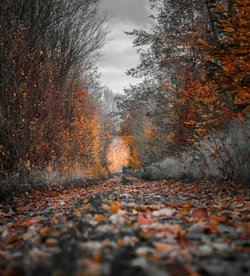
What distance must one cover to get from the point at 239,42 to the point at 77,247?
13.7ft

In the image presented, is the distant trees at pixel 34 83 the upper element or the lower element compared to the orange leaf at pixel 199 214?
upper

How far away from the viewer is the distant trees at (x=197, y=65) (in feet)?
16.3

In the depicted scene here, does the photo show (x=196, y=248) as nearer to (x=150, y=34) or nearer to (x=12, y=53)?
(x=12, y=53)

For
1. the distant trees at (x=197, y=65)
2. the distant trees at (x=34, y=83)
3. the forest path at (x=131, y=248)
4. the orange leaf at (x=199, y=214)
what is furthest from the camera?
the distant trees at (x=34, y=83)

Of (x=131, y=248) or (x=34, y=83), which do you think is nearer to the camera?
(x=131, y=248)

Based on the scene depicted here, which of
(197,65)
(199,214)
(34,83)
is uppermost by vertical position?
(197,65)

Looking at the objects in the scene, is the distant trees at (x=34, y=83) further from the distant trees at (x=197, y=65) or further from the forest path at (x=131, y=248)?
the forest path at (x=131, y=248)

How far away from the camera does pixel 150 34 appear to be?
50.1 feet

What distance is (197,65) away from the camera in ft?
44.6

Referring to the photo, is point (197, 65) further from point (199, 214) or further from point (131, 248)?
point (131, 248)

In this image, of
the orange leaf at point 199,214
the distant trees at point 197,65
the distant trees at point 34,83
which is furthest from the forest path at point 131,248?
the distant trees at point 34,83

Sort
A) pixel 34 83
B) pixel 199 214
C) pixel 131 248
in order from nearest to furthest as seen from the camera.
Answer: pixel 131 248
pixel 199 214
pixel 34 83

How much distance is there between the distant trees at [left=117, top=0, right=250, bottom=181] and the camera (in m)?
4.96

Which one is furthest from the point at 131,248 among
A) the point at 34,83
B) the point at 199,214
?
the point at 34,83
